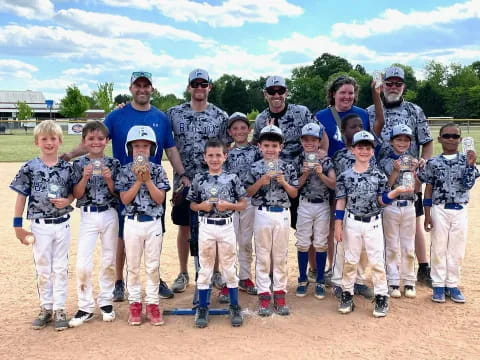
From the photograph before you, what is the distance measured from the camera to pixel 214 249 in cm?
455

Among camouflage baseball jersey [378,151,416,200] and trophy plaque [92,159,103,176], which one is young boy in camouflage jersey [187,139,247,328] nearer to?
trophy plaque [92,159,103,176]

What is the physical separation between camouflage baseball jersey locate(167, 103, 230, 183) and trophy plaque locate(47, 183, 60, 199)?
1.42m

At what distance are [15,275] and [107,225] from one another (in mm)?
2271

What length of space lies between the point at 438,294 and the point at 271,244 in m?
1.89

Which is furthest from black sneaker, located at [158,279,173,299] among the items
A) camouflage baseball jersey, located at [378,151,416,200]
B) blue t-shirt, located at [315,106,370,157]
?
camouflage baseball jersey, located at [378,151,416,200]

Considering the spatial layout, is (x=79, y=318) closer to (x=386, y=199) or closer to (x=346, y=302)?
(x=346, y=302)

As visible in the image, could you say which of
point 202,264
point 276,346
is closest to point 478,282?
point 276,346

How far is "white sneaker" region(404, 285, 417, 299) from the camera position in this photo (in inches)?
204

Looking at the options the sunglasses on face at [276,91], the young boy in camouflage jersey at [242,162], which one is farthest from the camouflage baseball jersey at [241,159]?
the sunglasses on face at [276,91]

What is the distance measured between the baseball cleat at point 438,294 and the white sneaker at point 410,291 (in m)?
0.20

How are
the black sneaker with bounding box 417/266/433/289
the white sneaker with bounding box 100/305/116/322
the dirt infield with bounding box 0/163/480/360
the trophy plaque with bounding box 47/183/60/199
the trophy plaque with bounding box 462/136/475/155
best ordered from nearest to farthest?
1. the dirt infield with bounding box 0/163/480/360
2. the trophy plaque with bounding box 47/183/60/199
3. the white sneaker with bounding box 100/305/116/322
4. the trophy plaque with bounding box 462/136/475/155
5. the black sneaker with bounding box 417/266/433/289

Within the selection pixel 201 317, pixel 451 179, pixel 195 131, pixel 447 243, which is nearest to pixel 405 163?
pixel 451 179

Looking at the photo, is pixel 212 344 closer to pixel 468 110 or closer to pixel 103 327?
pixel 103 327

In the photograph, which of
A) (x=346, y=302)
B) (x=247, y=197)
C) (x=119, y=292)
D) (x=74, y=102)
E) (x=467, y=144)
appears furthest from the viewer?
(x=74, y=102)
